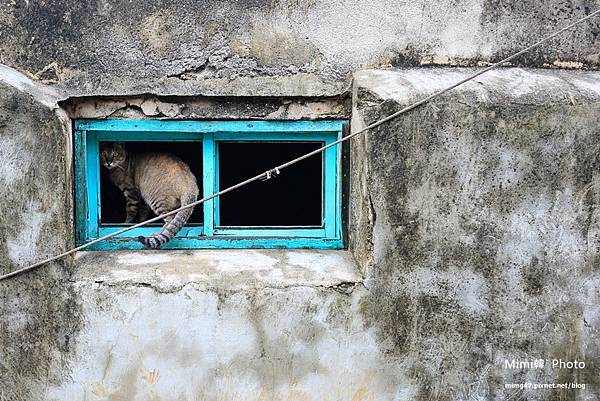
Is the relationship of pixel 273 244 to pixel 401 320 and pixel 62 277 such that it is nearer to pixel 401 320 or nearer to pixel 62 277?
pixel 401 320

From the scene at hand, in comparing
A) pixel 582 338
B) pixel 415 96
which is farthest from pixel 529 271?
pixel 415 96

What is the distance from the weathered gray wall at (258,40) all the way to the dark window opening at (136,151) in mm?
1108

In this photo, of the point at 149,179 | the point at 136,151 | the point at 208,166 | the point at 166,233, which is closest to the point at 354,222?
the point at 208,166

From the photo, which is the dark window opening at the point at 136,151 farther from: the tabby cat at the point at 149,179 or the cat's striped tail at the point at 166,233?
the cat's striped tail at the point at 166,233

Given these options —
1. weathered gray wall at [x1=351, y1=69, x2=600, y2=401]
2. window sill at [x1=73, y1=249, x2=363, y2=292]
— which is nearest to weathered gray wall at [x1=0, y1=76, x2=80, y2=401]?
window sill at [x1=73, y1=249, x2=363, y2=292]

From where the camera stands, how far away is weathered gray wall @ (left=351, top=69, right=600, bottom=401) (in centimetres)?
313

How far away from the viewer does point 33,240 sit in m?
3.15

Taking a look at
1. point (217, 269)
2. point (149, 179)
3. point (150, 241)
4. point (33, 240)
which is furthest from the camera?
point (149, 179)

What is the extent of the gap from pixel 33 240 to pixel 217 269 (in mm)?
935

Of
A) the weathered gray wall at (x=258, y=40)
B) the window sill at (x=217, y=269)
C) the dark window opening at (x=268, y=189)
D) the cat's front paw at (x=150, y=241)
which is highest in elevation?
the weathered gray wall at (x=258, y=40)

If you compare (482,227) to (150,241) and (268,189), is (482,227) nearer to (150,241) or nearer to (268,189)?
(150,241)

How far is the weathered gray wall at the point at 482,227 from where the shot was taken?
10.3ft

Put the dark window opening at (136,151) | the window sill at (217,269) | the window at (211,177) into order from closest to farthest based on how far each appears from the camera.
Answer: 1. the window sill at (217,269)
2. the window at (211,177)
3. the dark window opening at (136,151)

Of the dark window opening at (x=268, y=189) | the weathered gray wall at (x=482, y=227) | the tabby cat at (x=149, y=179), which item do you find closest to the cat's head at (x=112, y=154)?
the tabby cat at (x=149, y=179)
